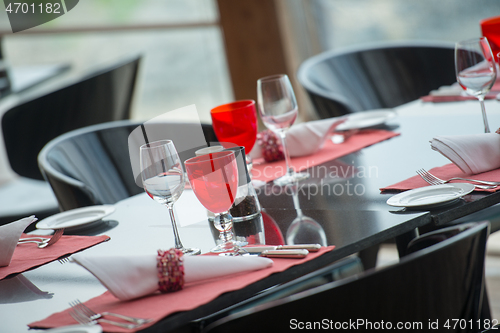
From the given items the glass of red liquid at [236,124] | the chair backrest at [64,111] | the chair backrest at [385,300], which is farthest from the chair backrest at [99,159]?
the chair backrest at [385,300]

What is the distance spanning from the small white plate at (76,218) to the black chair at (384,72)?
1067 mm

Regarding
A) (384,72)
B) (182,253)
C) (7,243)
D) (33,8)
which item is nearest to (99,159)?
(33,8)

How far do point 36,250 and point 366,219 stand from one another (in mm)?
581

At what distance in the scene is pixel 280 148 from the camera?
1.37 metres

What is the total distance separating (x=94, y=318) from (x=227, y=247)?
239 mm

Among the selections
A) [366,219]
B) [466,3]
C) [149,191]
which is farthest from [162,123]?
[466,3]

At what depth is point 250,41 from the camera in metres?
3.85

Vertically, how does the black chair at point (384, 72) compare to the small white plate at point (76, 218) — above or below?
above

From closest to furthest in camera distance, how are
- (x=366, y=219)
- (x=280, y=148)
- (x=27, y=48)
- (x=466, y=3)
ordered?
1. (x=366, y=219)
2. (x=280, y=148)
3. (x=466, y=3)
4. (x=27, y=48)

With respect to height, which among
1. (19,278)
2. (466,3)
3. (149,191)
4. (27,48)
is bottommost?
(19,278)

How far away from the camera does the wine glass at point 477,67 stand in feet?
3.69

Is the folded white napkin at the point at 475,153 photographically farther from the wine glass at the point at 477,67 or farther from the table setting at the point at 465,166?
the wine glass at the point at 477,67

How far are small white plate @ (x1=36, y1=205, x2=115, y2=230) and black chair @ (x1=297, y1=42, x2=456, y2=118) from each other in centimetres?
107

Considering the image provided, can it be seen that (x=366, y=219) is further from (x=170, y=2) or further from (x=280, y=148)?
(x=170, y=2)
